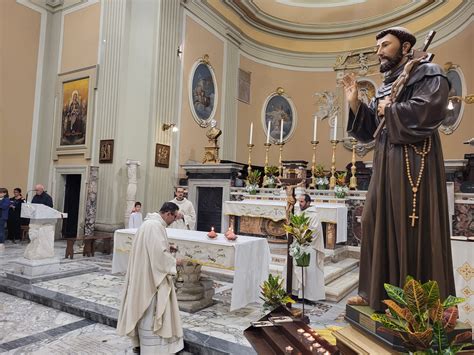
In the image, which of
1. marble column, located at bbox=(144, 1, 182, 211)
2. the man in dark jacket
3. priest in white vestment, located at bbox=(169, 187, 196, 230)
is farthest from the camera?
marble column, located at bbox=(144, 1, 182, 211)

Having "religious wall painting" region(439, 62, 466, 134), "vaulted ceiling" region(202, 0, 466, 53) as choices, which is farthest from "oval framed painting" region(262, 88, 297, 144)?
"religious wall painting" region(439, 62, 466, 134)

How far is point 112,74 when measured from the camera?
1080 cm

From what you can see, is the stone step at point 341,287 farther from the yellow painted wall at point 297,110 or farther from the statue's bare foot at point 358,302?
the yellow painted wall at point 297,110

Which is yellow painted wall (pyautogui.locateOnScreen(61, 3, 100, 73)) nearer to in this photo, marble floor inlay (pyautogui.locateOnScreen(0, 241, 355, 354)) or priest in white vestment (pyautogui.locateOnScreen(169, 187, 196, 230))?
priest in white vestment (pyautogui.locateOnScreen(169, 187, 196, 230))

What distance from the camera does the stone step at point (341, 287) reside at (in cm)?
554

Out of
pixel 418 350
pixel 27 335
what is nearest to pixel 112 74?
pixel 27 335

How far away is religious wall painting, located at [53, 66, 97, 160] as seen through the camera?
11.3m

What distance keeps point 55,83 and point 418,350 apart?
1391 cm

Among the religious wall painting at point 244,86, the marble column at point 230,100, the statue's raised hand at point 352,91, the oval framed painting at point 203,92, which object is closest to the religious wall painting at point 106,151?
the oval framed painting at point 203,92

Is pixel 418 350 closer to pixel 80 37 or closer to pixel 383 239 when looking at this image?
pixel 383 239

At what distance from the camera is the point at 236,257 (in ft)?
14.9

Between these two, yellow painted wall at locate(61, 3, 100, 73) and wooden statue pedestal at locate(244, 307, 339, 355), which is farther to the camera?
yellow painted wall at locate(61, 3, 100, 73)

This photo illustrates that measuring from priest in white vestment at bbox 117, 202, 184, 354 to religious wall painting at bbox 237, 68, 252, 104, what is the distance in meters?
11.8

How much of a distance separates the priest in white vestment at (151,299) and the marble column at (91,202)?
706 cm
